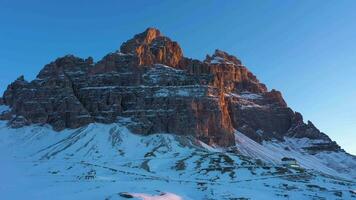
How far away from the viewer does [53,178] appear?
158875mm

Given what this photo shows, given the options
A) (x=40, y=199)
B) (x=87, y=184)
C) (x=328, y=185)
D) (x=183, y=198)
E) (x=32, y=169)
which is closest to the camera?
(x=40, y=199)

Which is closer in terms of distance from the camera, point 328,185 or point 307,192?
point 307,192

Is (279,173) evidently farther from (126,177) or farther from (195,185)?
(126,177)

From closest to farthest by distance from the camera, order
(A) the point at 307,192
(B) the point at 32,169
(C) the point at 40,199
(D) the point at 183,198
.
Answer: (C) the point at 40,199 < (D) the point at 183,198 < (A) the point at 307,192 < (B) the point at 32,169

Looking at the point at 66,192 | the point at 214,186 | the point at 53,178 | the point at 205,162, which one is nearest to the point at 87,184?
the point at 66,192

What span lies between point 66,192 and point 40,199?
1054cm

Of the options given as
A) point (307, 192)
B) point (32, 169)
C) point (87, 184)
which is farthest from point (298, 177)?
point (32, 169)

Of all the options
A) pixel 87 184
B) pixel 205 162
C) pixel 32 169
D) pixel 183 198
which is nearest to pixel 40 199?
pixel 87 184

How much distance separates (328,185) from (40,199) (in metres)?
96.6

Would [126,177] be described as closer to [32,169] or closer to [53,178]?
[53,178]

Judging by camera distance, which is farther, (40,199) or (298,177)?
(298,177)

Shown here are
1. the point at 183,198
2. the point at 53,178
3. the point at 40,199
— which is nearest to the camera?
the point at 40,199

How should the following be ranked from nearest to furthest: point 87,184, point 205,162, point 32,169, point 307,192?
point 87,184, point 307,192, point 32,169, point 205,162

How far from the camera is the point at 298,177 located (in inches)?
7062
